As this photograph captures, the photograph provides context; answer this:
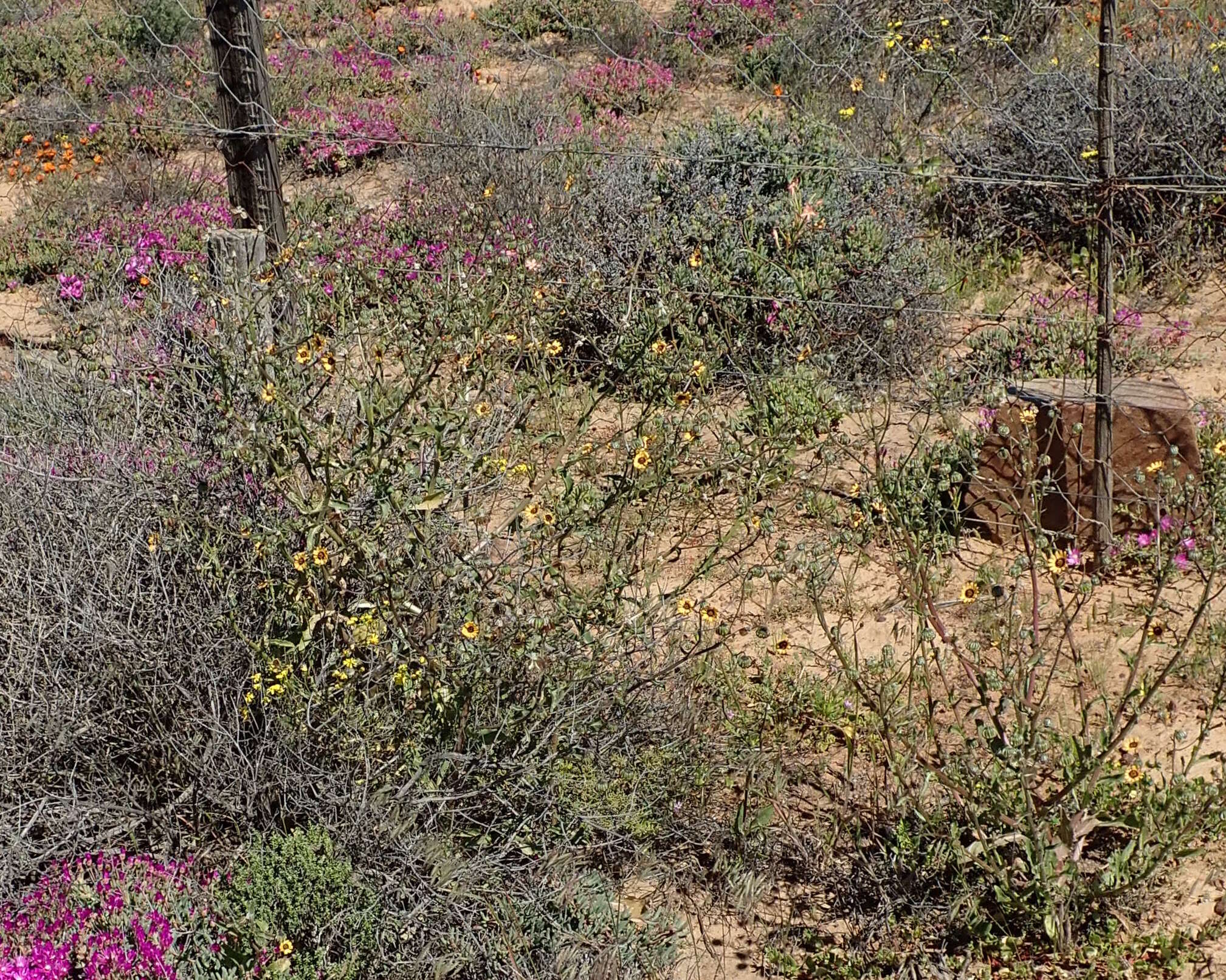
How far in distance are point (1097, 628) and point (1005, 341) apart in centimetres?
184

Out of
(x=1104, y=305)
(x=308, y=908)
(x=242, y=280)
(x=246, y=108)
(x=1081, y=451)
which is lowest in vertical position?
(x=308, y=908)

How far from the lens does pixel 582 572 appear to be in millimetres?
3828

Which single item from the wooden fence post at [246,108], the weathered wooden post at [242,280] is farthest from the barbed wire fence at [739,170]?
the weathered wooden post at [242,280]

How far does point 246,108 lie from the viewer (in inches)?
178

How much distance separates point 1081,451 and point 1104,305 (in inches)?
18.3

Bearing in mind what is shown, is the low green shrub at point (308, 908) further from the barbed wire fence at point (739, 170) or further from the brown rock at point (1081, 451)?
the brown rock at point (1081, 451)

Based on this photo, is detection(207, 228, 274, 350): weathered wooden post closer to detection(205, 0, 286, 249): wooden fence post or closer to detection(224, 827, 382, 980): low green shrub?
detection(205, 0, 286, 249): wooden fence post

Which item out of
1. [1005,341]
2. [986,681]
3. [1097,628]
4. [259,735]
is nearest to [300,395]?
[259,735]

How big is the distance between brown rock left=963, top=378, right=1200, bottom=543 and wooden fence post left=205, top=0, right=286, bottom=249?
8.17ft

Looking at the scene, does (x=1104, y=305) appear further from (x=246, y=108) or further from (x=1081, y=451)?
(x=246, y=108)

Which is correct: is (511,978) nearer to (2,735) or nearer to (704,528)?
(2,735)

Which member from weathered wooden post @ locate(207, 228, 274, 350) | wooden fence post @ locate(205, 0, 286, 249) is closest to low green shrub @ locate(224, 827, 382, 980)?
weathered wooden post @ locate(207, 228, 274, 350)

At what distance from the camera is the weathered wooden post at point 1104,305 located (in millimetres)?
A: 3719

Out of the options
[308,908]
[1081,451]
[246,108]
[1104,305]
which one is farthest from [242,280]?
[1081,451]
